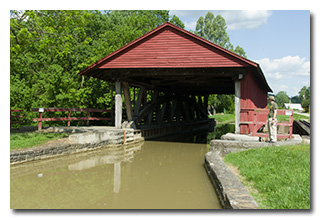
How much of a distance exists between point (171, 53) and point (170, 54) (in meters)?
0.06

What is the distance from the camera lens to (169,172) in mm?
7910

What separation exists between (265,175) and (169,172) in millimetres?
2997

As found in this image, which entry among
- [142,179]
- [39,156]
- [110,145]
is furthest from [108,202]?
[110,145]

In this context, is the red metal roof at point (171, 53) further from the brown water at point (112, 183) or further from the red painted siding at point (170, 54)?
the brown water at point (112, 183)

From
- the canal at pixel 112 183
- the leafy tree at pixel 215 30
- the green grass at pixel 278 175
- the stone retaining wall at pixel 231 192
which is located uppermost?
the leafy tree at pixel 215 30

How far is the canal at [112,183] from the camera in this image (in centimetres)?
518

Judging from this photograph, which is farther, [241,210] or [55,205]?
[55,205]

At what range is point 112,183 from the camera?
6633 mm

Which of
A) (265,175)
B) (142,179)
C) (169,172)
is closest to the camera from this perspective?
(265,175)

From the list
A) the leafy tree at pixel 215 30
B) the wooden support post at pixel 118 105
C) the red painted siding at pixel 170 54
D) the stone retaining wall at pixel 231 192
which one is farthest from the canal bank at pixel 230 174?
the leafy tree at pixel 215 30

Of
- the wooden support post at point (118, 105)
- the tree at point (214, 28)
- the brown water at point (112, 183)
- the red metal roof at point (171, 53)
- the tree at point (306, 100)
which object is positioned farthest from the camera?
the tree at point (306, 100)

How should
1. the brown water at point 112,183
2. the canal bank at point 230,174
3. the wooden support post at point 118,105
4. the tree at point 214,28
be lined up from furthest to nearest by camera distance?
1. the tree at point 214,28
2. the wooden support post at point 118,105
3. the brown water at point 112,183
4. the canal bank at point 230,174

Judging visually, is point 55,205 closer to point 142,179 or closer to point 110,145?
point 142,179

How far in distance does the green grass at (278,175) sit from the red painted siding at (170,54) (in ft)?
15.4
